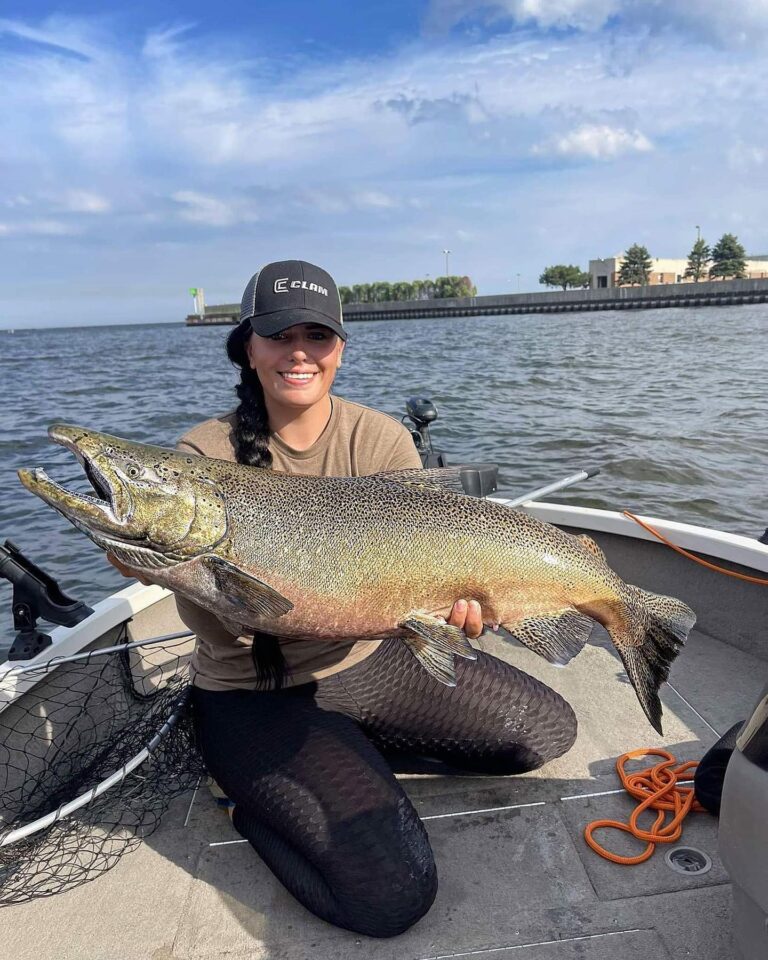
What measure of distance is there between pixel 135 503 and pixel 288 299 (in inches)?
45.5

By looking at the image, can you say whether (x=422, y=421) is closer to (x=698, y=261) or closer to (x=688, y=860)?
(x=688, y=860)

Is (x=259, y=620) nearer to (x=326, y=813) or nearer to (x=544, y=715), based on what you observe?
(x=326, y=813)

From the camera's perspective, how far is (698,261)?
125750mm

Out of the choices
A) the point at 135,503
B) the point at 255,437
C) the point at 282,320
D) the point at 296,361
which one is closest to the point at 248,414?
the point at 255,437

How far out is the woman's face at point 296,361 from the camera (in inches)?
131

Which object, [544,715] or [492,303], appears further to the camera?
[492,303]

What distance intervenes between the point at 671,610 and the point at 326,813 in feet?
5.92

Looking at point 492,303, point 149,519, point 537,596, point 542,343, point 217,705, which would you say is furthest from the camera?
point 492,303

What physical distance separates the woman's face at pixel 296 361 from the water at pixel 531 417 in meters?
4.72

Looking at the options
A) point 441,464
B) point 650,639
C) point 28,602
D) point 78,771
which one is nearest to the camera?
point 650,639

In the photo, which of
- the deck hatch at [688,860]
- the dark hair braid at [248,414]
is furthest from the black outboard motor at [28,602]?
the deck hatch at [688,860]

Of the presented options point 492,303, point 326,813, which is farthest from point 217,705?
point 492,303

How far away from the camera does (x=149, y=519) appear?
277 centimetres

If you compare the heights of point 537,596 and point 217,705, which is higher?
point 537,596
